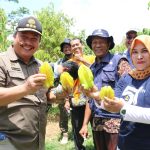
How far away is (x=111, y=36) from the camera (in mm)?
5000

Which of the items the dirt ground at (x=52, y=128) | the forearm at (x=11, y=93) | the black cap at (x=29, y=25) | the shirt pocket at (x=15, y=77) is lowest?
the dirt ground at (x=52, y=128)

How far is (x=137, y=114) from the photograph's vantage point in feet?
10.1

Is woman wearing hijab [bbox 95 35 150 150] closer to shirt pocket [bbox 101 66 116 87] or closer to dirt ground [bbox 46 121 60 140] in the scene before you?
shirt pocket [bbox 101 66 116 87]

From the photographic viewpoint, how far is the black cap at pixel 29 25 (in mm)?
3476

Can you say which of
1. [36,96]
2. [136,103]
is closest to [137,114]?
[136,103]

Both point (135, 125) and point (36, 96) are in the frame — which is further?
point (36, 96)

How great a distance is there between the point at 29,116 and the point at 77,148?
12.1 ft

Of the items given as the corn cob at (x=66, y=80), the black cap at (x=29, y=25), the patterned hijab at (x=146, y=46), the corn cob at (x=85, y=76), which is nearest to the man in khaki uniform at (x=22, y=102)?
the black cap at (x=29, y=25)

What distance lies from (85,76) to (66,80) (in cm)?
30

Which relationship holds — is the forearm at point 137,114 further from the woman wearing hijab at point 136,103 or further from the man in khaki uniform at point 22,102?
the man in khaki uniform at point 22,102

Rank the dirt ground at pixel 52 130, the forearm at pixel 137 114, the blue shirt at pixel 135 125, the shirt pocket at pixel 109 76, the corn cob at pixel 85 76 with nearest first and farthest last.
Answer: the forearm at pixel 137 114 < the blue shirt at pixel 135 125 < the corn cob at pixel 85 76 < the shirt pocket at pixel 109 76 < the dirt ground at pixel 52 130

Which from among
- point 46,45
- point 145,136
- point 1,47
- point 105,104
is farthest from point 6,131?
point 46,45

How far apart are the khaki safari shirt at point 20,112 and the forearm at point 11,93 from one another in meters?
0.22

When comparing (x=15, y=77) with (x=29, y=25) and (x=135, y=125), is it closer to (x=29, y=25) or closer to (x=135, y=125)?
(x=29, y=25)
